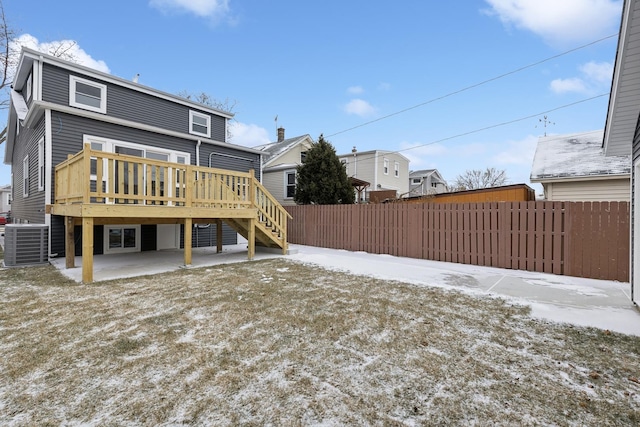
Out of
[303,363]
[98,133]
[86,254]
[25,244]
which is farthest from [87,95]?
[303,363]

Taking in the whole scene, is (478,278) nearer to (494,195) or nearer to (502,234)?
(502,234)

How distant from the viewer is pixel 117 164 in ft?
29.7

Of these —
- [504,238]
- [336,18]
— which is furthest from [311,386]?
[336,18]

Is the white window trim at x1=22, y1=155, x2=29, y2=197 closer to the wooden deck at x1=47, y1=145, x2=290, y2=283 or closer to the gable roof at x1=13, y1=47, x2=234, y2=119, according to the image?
the gable roof at x1=13, y1=47, x2=234, y2=119

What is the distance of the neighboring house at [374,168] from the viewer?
→ 76.2ft

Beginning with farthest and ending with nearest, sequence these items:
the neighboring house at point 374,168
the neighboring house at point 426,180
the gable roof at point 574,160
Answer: the neighboring house at point 426,180
the neighboring house at point 374,168
the gable roof at point 574,160

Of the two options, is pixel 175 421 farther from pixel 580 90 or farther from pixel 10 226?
pixel 580 90

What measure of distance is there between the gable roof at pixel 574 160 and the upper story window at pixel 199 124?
12369 millimetres

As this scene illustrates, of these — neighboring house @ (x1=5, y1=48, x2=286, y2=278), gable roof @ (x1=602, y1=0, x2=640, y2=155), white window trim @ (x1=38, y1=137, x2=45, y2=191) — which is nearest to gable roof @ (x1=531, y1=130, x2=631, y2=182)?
gable roof @ (x1=602, y1=0, x2=640, y2=155)

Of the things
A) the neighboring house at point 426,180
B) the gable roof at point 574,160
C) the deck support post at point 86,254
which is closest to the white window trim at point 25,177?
the deck support post at point 86,254

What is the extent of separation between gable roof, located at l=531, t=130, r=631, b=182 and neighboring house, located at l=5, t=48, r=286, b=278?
32.0 ft

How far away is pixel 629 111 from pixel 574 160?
8.25 meters

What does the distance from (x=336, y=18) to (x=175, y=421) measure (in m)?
16.1

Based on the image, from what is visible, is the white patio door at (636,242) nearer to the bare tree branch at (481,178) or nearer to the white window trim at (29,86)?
the white window trim at (29,86)
